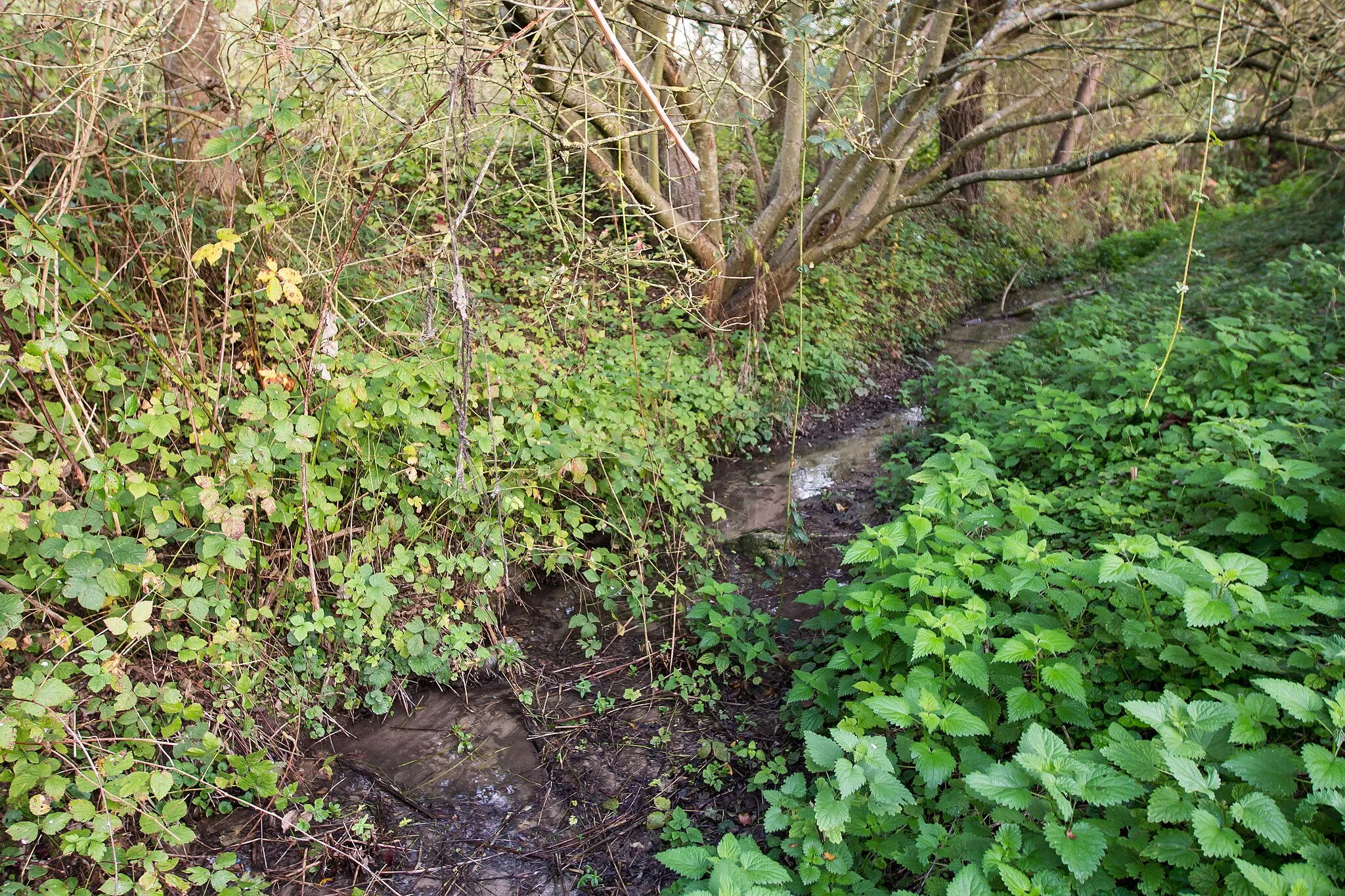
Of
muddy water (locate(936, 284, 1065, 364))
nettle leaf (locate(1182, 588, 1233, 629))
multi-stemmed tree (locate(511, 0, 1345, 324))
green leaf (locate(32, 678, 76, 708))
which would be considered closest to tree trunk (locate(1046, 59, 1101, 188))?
muddy water (locate(936, 284, 1065, 364))

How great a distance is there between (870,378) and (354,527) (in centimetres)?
518

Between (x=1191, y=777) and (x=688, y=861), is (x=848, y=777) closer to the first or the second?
(x=688, y=861)

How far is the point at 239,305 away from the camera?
3.43 metres

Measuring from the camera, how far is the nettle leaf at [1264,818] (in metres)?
1.69

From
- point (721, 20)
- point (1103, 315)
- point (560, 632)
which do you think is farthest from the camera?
point (1103, 315)

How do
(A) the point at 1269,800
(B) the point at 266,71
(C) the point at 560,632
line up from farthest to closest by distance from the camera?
(C) the point at 560,632 < (B) the point at 266,71 < (A) the point at 1269,800

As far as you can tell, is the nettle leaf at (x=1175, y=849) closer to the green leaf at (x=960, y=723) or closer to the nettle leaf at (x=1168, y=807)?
the nettle leaf at (x=1168, y=807)

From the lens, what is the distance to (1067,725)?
2469 mm

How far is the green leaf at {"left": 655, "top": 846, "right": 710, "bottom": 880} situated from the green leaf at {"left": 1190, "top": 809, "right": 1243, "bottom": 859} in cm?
126

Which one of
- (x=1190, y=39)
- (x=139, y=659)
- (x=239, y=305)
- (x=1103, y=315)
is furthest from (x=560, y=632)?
(x=1190, y=39)

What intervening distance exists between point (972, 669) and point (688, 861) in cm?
111

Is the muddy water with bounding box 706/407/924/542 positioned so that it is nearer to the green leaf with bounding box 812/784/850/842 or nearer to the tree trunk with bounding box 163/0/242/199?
the green leaf with bounding box 812/784/850/842

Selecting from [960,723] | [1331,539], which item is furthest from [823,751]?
[1331,539]

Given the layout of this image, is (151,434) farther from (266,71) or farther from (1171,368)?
(1171,368)
